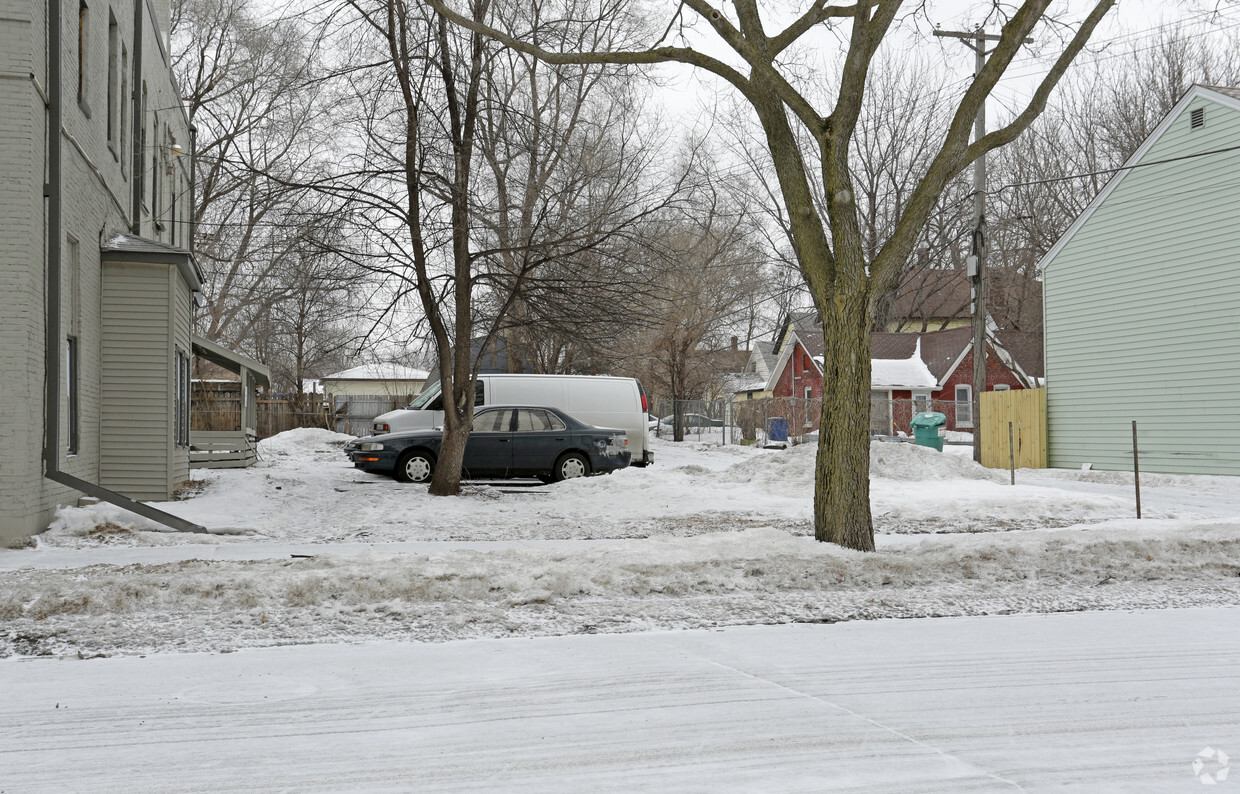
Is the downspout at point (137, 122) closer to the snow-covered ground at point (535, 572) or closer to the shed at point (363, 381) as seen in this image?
the snow-covered ground at point (535, 572)

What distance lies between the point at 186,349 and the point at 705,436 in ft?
119

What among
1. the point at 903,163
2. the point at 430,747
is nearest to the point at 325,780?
the point at 430,747

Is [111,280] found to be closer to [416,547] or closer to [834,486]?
[416,547]

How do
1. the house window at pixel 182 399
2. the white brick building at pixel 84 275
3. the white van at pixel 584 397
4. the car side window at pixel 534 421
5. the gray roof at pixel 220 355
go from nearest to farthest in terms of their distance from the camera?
the white brick building at pixel 84 275
the house window at pixel 182 399
the car side window at pixel 534 421
the gray roof at pixel 220 355
the white van at pixel 584 397

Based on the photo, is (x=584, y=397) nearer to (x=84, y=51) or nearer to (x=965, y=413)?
(x=84, y=51)

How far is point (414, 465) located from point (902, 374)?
32.4m

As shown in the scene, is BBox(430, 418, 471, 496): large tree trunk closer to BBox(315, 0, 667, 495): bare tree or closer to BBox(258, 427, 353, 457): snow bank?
BBox(315, 0, 667, 495): bare tree

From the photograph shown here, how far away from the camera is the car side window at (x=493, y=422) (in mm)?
17484

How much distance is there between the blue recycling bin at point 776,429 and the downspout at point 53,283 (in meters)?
30.8

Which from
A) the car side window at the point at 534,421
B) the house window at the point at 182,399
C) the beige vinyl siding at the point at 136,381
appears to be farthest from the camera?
the car side window at the point at 534,421

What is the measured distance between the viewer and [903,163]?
4394 cm

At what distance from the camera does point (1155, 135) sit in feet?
69.9
